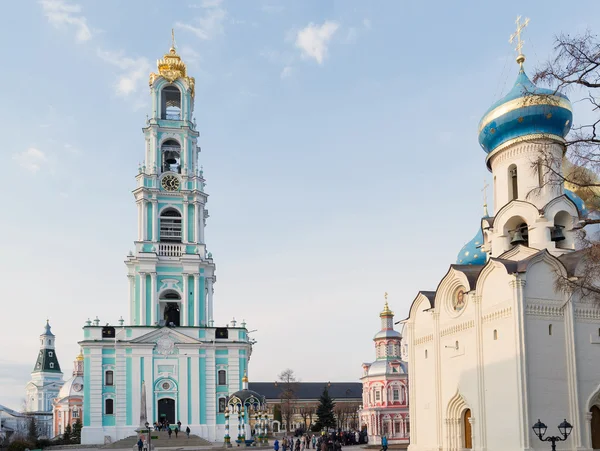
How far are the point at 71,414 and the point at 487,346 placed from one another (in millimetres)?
68185

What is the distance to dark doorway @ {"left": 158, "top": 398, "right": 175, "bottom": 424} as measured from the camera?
136 feet

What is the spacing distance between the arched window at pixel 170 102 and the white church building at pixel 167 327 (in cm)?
14

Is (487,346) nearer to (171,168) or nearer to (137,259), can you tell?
(137,259)

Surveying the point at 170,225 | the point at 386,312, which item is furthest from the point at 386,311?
the point at 170,225

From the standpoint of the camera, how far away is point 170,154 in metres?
46.7

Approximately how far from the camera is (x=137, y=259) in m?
43.1

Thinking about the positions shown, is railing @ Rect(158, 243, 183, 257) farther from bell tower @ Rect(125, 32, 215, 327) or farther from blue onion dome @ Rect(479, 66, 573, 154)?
blue onion dome @ Rect(479, 66, 573, 154)

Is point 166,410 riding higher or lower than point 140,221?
lower

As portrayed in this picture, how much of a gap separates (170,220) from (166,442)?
44.9 ft

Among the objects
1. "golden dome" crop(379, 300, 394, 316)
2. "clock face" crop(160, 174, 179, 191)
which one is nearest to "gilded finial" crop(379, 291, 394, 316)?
"golden dome" crop(379, 300, 394, 316)

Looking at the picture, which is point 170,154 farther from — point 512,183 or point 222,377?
point 512,183

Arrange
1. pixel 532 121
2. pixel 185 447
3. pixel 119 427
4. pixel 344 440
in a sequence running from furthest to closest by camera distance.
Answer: pixel 344 440
pixel 119 427
pixel 185 447
pixel 532 121

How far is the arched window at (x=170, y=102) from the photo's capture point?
155 feet

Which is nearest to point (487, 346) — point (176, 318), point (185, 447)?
point (185, 447)
